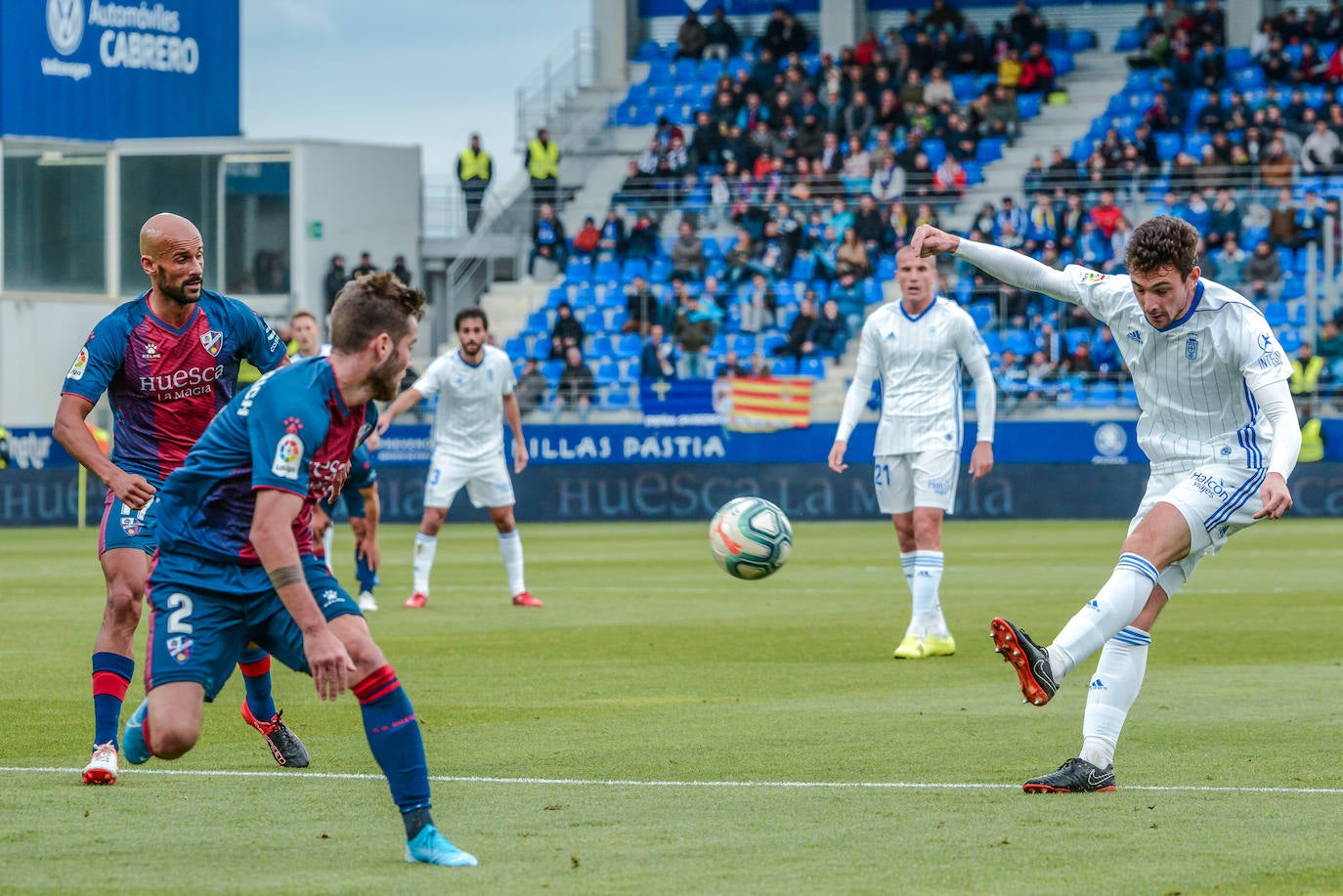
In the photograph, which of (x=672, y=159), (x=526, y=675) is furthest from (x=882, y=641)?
(x=672, y=159)

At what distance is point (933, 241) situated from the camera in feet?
24.5

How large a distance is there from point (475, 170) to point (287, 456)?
3252cm

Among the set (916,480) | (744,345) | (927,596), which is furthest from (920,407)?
(744,345)

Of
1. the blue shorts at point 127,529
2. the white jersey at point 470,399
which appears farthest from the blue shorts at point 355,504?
the blue shorts at point 127,529

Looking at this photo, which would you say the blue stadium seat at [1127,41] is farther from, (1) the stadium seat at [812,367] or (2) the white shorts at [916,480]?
(2) the white shorts at [916,480]

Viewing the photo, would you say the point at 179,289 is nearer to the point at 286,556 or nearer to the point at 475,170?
the point at 286,556

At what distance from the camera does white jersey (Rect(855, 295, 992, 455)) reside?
12820 mm

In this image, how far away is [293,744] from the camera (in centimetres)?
799

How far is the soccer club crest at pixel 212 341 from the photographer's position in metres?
7.98

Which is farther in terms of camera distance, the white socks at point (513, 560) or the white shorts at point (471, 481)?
the white shorts at point (471, 481)

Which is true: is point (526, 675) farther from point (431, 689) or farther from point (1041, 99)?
point (1041, 99)

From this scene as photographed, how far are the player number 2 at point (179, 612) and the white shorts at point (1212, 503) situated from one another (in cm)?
332

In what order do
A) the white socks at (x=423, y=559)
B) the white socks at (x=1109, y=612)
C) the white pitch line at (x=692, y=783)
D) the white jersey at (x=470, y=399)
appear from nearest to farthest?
the white socks at (x=1109, y=612) < the white pitch line at (x=692, y=783) < the white socks at (x=423, y=559) < the white jersey at (x=470, y=399)

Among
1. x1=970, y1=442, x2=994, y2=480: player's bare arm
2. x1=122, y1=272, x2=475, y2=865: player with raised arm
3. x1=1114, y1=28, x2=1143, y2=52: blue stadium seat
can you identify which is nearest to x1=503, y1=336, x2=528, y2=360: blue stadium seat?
→ x1=1114, y1=28, x2=1143, y2=52: blue stadium seat
